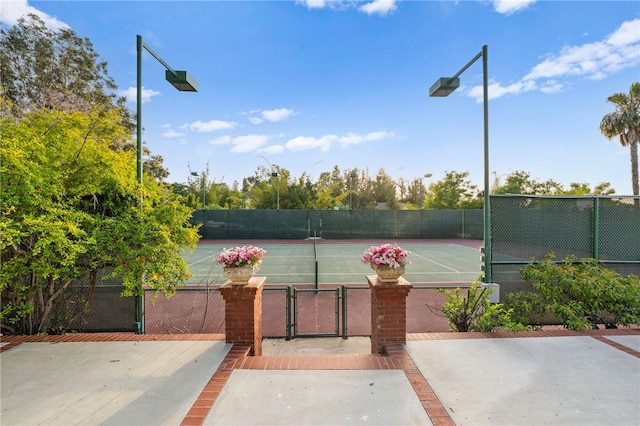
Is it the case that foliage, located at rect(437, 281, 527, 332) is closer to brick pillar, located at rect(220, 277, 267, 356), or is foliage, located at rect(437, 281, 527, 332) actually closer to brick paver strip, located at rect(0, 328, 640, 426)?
brick paver strip, located at rect(0, 328, 640, 426)

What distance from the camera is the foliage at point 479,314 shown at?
14.5 feet

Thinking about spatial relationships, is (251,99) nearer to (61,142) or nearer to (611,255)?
(61,142)

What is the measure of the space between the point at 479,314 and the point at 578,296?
1.53 meters

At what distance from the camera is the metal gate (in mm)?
5340

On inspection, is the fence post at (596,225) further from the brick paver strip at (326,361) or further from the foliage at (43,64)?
the foliage at (43,64)

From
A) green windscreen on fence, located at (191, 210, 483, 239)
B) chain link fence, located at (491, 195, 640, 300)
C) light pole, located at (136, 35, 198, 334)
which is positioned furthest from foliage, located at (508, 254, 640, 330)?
green windscreen on fence, located at (191, 210, 483, 239)

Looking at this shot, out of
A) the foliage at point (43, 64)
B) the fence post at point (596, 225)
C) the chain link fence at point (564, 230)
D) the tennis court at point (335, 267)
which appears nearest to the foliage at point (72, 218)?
the tennis court at point (335, 267)

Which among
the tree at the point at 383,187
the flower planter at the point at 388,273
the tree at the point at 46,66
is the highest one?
the tree at the point at 46,66

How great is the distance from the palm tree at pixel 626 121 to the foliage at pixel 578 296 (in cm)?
2211

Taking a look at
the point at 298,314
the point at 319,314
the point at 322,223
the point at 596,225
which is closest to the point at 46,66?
the point at 322,223

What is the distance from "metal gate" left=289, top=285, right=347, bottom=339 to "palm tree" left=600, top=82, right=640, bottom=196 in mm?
24146

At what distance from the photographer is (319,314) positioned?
662cm

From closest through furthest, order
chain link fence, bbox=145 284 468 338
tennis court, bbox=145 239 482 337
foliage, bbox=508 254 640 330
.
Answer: foliage, bbox=508 254 640 330, chain link fence, bbox=145 284 468 338, tennis court, bbox=145 239 482 337

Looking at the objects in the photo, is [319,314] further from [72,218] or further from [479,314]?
[72,218]
